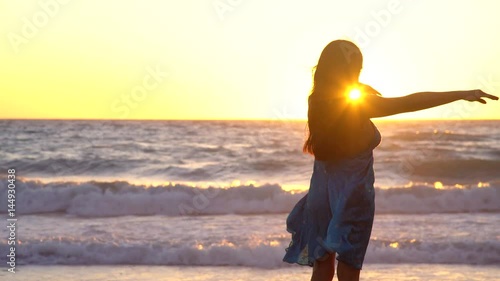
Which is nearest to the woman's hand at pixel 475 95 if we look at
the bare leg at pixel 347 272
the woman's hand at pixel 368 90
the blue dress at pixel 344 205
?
the woman's hand at pixel 368 90

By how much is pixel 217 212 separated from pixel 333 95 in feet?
29.7

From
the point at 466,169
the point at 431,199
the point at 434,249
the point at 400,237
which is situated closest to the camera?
the point at 434,249

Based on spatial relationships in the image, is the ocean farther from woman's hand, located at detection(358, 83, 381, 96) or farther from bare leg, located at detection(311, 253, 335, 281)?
woman's hand, located at detection(358, 83, 381, 96)

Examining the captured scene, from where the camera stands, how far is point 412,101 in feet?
9.33

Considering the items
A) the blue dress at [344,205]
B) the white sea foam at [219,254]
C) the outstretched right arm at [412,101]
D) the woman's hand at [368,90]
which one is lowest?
the white sea foam at [219,254]

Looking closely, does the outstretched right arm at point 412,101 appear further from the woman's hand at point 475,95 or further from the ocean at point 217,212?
the ocean at point 217,212

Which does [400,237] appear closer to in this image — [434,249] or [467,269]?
[434,249]

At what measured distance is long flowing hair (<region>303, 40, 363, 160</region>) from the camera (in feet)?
10.1

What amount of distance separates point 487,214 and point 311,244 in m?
9.20

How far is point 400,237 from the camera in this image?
8922mm

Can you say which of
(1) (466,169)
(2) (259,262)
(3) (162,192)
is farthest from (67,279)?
(1) (466,169)

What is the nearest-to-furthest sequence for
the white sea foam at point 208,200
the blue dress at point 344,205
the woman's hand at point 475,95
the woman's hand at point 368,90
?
the woman's hand at point 475,95 < the woman's hand at point 368,90 < the blue dress at point 344,205 < the white sea foam at point 208,200

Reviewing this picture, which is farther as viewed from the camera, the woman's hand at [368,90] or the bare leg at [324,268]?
the bare leg at [324,268]

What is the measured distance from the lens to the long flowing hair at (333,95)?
3.07 m
